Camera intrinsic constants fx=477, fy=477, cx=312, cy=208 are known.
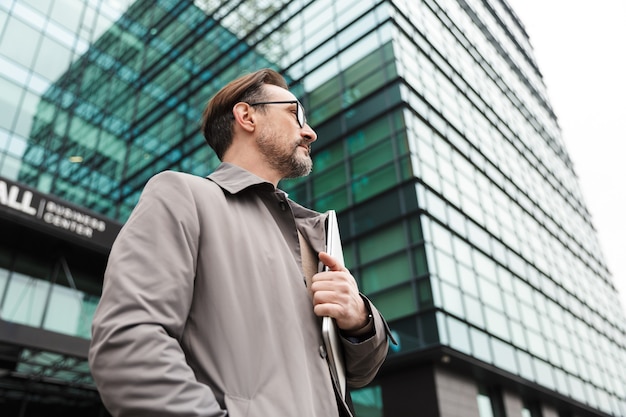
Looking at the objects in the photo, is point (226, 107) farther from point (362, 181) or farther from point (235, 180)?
point (362, 181)

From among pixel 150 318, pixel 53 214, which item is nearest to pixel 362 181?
pixel 53 214

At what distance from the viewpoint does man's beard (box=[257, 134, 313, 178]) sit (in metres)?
2.17

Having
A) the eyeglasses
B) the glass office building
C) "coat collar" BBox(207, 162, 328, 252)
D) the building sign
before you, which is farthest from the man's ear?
the building sign

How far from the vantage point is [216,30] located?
25703 mm

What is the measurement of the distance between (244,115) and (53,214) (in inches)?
466

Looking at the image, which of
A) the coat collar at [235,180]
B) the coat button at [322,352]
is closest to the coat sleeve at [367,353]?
the coat button at [322,352]

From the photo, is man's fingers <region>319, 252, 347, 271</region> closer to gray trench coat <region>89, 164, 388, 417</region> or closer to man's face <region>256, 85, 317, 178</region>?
gray trench coat <region>89, 164, 388, 417</region>

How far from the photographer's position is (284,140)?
2.20 m

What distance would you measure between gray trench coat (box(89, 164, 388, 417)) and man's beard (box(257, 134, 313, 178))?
0.32m

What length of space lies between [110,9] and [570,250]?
85.7 feet

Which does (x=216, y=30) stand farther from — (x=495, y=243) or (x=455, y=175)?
(x=495, y=243)

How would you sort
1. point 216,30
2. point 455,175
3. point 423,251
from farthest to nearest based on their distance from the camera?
point 216,30 < point 455,175 < point 423,251

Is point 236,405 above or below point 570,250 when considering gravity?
below

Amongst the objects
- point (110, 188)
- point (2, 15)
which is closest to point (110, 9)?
point (2, 15)
